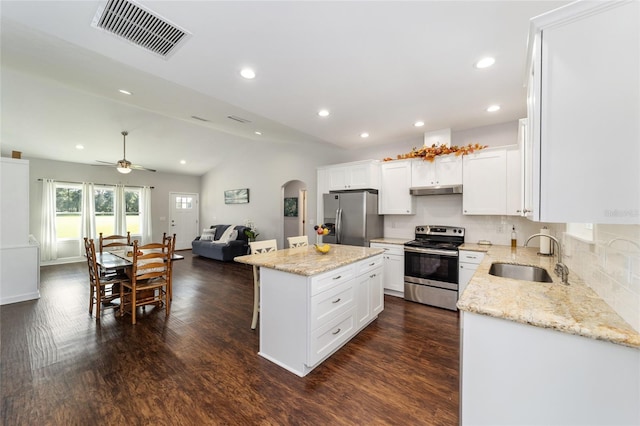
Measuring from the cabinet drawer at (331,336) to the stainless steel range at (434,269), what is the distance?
156 cm

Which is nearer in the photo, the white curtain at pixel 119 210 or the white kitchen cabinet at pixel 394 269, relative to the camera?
the white kitchen cabinet at pixel 394 269

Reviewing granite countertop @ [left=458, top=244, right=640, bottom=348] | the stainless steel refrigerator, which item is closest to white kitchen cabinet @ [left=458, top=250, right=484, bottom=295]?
the stainless steel refrigerator

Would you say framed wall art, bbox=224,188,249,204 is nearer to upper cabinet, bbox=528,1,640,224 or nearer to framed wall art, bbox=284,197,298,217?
framed wall art, bbox=284,197,298,217

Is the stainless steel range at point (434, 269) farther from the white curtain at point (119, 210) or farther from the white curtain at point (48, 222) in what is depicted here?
the white curtain at point (48, 222)

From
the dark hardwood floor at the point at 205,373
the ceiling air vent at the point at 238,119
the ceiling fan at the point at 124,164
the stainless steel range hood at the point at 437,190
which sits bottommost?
the dark hardwood floor at the point at 205,373

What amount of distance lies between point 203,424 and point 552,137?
242cm

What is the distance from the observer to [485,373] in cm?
123

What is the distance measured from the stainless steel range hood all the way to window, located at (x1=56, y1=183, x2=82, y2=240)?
838 cm

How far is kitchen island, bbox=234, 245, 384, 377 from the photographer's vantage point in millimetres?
2109

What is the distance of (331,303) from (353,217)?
7.29ft

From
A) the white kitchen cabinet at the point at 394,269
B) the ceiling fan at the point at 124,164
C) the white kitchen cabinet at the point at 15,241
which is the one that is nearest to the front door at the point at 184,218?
A: the ceiling fan at the point at 124,164

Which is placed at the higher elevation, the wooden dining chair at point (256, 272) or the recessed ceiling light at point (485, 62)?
the recessed ceiling light at point (485, 62)

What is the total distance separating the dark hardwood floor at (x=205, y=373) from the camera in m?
1.72

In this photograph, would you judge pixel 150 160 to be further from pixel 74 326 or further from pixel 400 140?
pixel 400 140
